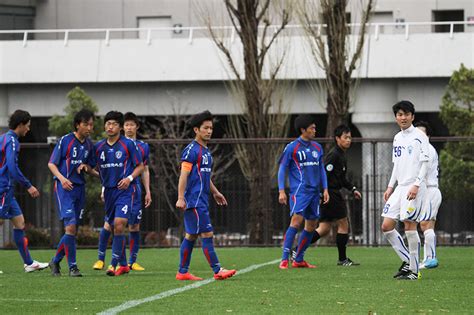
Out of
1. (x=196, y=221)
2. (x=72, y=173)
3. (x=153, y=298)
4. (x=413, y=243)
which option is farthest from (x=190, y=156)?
(x=413, y=243)

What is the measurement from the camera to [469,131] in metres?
32.6

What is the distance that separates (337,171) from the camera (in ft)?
54.5

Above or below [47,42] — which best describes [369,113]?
below

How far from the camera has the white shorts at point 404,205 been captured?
12781mm

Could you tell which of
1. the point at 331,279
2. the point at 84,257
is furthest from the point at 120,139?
the point at 84,257

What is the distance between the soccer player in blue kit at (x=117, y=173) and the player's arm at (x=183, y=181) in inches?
54.5

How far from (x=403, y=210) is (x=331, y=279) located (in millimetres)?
1282

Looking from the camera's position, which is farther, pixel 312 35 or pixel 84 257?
pixel 312 35

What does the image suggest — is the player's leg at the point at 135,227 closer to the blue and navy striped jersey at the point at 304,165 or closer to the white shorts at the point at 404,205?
the blue and navy striped jersey at the point at 304,165

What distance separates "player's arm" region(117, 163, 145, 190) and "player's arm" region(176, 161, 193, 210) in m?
1.37

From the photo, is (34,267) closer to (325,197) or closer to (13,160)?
(13,160)

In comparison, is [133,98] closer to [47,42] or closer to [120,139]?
[47,42]

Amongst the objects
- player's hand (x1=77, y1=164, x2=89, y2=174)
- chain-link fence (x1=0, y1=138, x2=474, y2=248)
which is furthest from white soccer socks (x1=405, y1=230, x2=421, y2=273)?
chain-link fence (x1=0, y1=138, x2=474, y2=248)

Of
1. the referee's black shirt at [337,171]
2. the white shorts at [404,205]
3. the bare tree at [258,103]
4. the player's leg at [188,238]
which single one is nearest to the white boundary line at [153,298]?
the player's leg at [188,238]
